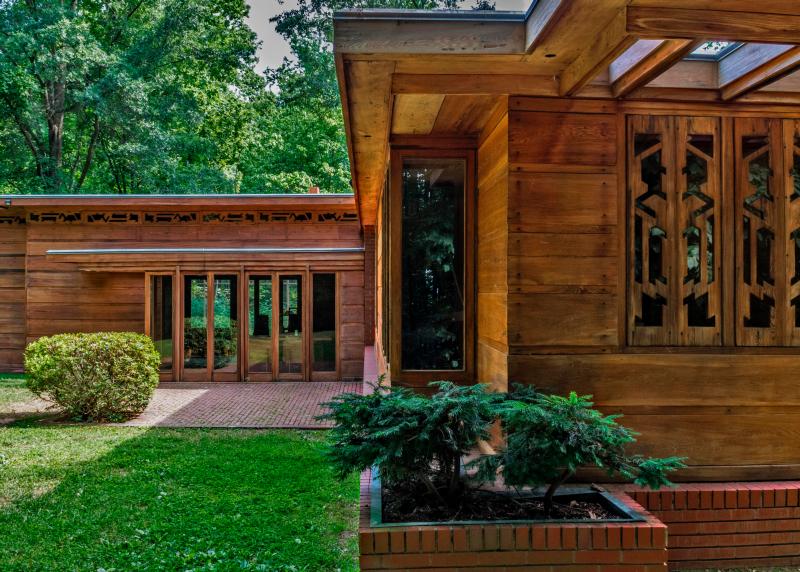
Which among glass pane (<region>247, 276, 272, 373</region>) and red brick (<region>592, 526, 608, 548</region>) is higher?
glass pane (<region>247, 276, 272, 373</region>)

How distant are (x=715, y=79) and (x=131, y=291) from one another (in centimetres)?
1150

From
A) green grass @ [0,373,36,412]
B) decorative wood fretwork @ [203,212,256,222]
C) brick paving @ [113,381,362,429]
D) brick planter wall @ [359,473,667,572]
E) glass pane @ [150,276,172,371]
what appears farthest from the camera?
decorative wood fretwork @ [203,212,256,222]

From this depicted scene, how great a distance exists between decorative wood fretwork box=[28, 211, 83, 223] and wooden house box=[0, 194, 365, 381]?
0.07 feet

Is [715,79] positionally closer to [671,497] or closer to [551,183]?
[551,183]

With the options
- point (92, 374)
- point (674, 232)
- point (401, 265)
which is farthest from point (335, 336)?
point (674, 232)

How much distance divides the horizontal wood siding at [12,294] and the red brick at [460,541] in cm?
1296

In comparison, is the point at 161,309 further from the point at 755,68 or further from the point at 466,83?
the point at 755,68

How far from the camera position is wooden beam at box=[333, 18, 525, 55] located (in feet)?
9.09

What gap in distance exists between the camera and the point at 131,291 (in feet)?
39.7

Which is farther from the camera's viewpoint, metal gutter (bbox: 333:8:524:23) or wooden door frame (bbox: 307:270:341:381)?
wooden door frame (bbox: 307:270:341:381)

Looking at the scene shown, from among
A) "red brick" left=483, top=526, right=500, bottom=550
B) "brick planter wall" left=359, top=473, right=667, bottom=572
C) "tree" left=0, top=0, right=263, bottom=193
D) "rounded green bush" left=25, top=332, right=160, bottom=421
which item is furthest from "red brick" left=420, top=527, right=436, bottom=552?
"tree" left=0, top=0, right=263, bottom=193

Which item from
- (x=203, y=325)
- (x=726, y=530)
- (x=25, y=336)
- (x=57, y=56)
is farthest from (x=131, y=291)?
(x=726, y=530)

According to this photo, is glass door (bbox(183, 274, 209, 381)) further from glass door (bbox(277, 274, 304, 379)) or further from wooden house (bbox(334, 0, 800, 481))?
wooden house (bbox(334, 0, 800, 481))

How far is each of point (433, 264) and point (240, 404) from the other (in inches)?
227
